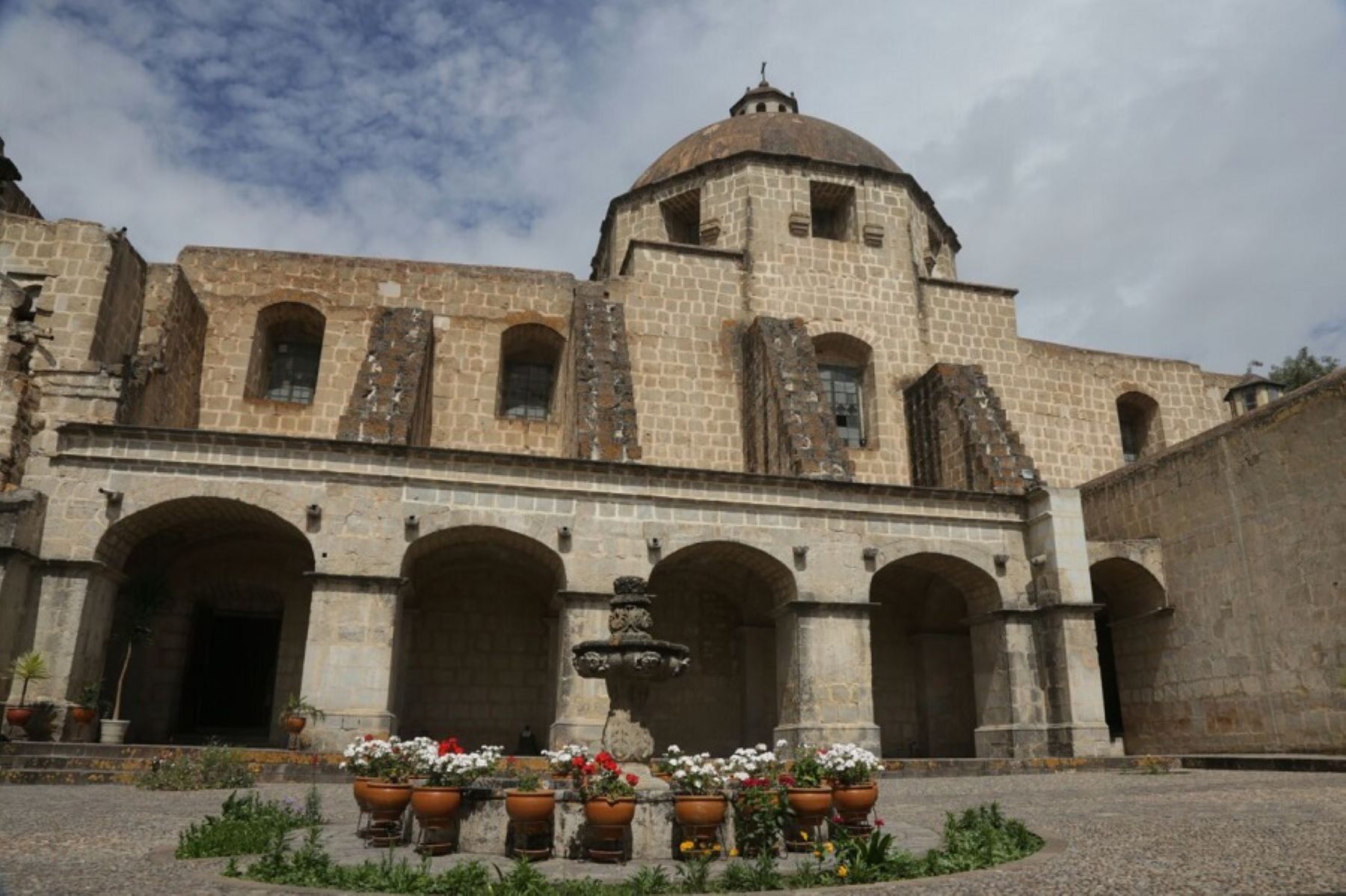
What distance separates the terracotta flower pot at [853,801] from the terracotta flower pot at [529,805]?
2.33 meters

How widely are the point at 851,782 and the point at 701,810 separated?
1468mm

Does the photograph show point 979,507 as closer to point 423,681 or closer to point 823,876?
point 423,681

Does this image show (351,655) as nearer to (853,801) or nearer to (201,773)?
(201,773)

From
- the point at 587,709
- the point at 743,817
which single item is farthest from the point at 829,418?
the point at 743,817

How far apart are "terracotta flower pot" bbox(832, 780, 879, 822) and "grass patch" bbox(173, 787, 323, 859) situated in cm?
417

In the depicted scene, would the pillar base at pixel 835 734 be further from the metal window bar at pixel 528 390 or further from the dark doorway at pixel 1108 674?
the metal window bar at pixel 528 390

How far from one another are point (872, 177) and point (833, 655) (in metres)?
14.0

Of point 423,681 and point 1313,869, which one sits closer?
point 1313,869

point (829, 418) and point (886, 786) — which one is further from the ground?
point (829, 418)

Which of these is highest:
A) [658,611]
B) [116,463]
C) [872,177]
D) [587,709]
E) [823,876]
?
[872,177]

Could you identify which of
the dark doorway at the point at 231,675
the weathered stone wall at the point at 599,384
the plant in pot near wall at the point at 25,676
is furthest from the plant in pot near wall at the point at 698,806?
the dark doorway at the point at 231,675

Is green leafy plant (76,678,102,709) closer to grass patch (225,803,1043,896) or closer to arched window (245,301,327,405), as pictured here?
arched window (245,301,327,405)

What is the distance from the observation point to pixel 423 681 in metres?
18.8

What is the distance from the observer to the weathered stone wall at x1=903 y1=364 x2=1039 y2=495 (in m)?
19.1
